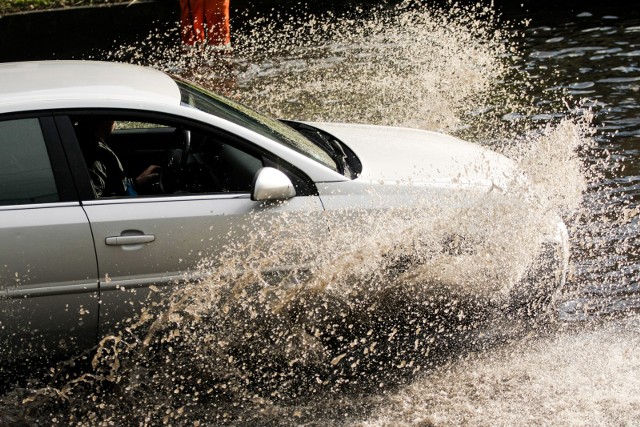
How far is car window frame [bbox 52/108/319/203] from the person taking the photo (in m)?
4.65

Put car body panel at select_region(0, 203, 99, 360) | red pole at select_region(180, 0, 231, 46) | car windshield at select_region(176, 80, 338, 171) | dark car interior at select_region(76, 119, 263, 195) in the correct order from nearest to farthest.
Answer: car body panel at select_region(0, 203, 99, 360) → dark car interior at select_region(76, 119, 263, 195) → car windshield at select_region(176, 80, 338, 171) → red pole at select_region(180, 0, 231, 46)

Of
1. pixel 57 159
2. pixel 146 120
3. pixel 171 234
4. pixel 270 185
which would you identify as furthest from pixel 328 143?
pixel 57 159

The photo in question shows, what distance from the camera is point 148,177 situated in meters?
5.16

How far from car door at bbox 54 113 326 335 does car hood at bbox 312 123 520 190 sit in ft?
2.11

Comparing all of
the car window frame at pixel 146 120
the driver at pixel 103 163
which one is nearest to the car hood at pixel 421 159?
the car window frame at pixel 146 120

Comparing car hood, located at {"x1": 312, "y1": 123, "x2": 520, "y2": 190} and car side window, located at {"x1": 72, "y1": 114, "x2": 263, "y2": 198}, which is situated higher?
car side window, located at {"x1": 72, "y1": 114, "x2": 263, "y2": 198}

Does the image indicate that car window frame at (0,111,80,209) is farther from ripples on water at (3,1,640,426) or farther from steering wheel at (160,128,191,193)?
ripples on water at (3,1,640,426)

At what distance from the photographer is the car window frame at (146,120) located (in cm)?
465

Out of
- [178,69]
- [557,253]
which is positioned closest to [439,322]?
[557,253]

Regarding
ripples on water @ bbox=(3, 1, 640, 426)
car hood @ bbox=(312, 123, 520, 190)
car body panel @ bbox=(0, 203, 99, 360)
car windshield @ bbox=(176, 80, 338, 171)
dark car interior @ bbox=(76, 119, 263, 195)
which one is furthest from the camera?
car hood @ bbox=(312, 123, 520, 190)

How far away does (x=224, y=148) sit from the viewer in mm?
5043

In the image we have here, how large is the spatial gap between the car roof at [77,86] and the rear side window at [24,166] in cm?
11

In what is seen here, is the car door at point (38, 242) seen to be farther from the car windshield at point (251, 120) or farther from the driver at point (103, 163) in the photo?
the car windshield at point (251, 120)

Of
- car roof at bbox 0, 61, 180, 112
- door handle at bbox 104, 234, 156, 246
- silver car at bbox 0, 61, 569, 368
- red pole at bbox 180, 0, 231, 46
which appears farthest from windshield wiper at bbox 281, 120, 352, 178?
red pole at bbox 180, 0, 231, 46
